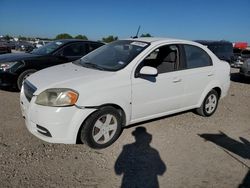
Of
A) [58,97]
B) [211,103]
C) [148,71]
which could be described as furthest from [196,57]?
[58,97]

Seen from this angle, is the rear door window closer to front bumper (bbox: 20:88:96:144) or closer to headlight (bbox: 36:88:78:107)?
front bumper (bbox: 20:88:96:144)

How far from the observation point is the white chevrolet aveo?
3732 mm

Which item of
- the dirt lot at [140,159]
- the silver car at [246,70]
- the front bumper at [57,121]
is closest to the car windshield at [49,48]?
the dirt lot at [140,159]

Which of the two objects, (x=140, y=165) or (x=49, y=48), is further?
(x=49, y=48)

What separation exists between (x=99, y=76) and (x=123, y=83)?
379 mm

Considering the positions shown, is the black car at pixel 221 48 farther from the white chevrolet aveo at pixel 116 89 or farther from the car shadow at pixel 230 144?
the car shadow at pixel 230 144

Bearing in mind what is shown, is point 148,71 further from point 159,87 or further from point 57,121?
point 57,121

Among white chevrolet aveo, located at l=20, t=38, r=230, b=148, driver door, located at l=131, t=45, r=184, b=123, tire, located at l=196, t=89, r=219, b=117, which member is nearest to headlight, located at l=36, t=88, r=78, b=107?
white chevrolet aveo, located at l=20, t=38, r=230, b=148

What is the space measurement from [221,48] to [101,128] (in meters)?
11.4

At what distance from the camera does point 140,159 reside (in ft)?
12.7

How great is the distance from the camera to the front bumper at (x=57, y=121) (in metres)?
3.66

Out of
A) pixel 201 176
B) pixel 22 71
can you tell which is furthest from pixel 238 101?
pixel 22 71

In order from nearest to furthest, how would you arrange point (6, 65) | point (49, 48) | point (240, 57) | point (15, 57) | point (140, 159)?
point (140, 159) → point (6, 65) → point (15, 57) → point (49, 48) → point (240, 57)

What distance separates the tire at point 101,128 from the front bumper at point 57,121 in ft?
0.42
